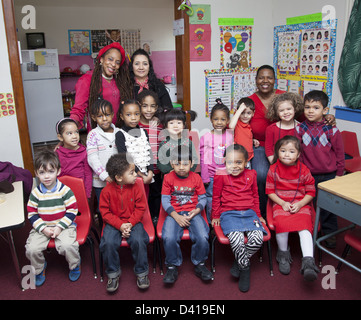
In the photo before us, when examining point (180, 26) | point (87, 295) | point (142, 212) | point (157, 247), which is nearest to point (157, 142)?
point (142, 212)

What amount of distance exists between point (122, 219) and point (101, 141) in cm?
62

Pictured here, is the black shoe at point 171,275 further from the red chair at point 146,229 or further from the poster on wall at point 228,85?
the poster on wall at point 228,85

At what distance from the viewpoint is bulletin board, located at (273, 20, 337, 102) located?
3279mm

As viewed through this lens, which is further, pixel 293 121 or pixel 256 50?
pixel 256 50

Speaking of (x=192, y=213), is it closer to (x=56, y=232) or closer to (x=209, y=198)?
(x=209, y=198)

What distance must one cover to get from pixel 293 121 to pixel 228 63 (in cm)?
157

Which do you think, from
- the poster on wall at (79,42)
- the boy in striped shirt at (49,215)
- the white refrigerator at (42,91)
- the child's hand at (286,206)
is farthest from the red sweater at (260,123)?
the poster on wall at (79,42)

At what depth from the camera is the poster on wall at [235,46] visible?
3869mm

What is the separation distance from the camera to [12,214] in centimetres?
200

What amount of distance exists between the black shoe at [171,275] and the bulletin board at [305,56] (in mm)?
2276

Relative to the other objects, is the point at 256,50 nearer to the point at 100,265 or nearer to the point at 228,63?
the point at 228,63

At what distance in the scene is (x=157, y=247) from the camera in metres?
2.38

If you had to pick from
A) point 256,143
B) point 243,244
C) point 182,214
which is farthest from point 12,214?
point 256,143
